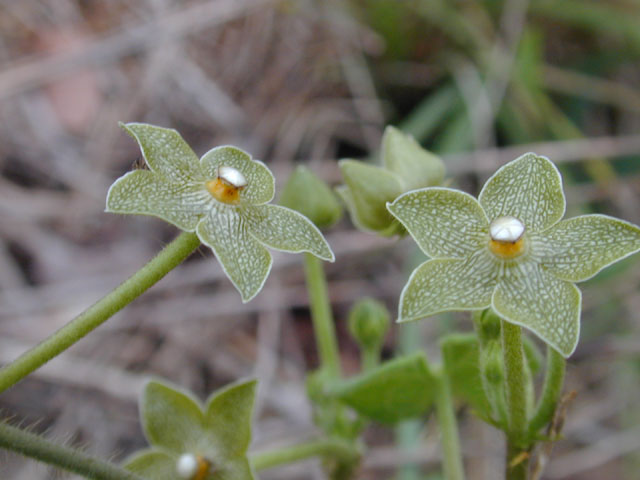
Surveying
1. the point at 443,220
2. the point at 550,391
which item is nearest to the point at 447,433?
the point at 550,391

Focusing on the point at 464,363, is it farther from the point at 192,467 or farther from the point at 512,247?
the point at 192,467

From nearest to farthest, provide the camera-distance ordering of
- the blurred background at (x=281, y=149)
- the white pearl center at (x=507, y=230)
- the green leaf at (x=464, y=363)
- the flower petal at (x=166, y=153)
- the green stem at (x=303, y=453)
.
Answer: the white pearl center at (x=507, y=230) → the flower petal at (x=166, y=153) → the green leaf at (x=464, y=363) → the green stem at (x=303, y=453) → the blurred background at (x=281, y=149)

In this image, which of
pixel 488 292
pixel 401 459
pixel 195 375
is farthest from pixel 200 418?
pixel 195 375

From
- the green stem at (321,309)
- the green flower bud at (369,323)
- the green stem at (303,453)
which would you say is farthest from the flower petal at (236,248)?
the green flower bud at (369,323)

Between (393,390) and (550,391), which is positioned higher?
(393,390)

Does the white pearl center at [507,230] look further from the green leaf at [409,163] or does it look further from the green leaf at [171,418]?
the green leaf at [171,418]

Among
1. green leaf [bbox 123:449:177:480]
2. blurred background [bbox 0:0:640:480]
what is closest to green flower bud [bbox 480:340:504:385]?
green leaf [bbox 123:449:177:480]

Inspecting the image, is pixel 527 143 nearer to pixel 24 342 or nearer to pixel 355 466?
pixel 355 466
